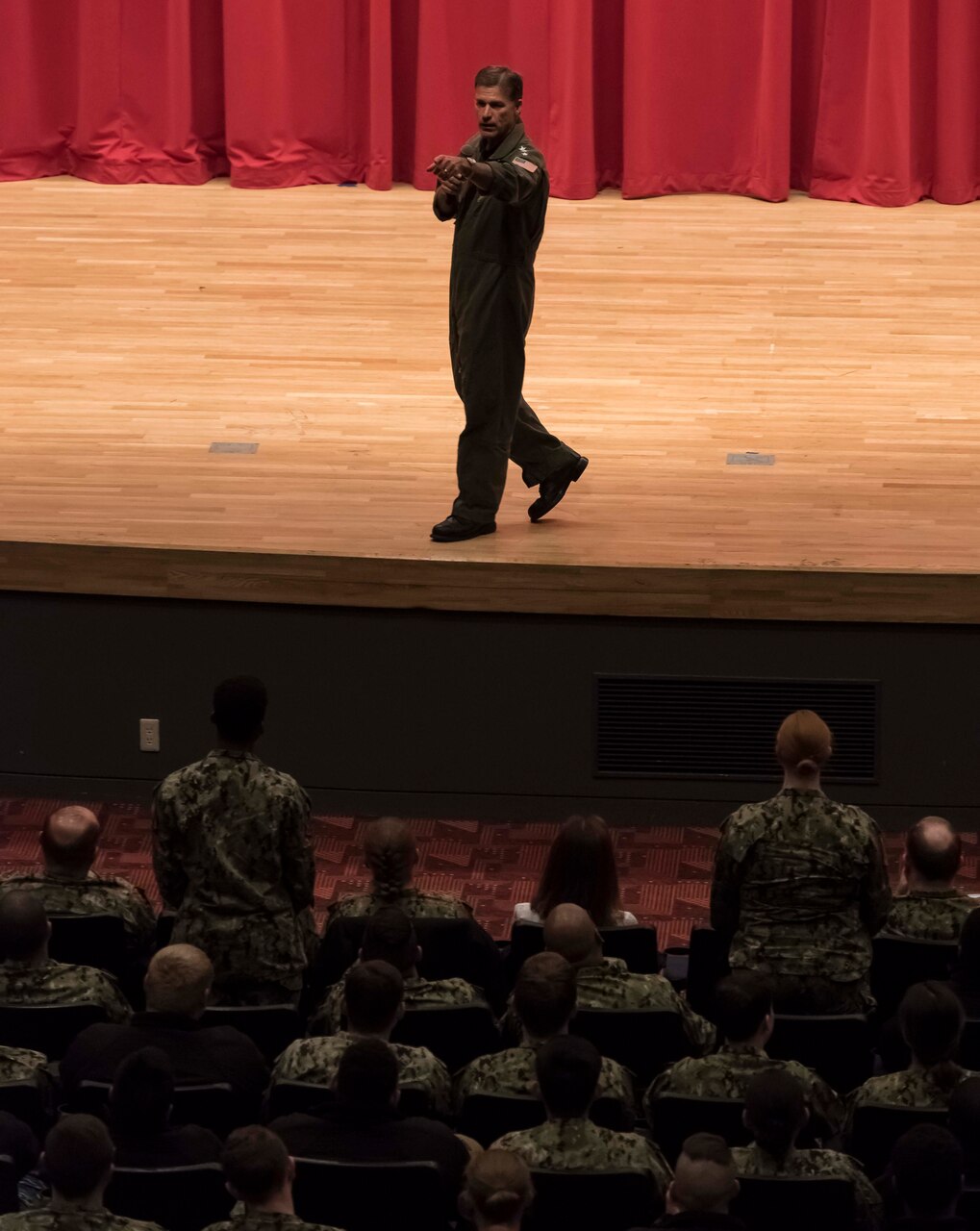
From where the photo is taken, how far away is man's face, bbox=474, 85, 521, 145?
473cm

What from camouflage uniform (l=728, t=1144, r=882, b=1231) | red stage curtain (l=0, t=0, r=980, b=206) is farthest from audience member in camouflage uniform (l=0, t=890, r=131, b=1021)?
red stage curtain (l=0, t=0, r=980, b=206)

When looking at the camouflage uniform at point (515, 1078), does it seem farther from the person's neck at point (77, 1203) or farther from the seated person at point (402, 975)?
the person's neck at point (77, 1203)

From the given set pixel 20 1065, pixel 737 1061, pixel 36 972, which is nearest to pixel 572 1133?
pixel 737 1061

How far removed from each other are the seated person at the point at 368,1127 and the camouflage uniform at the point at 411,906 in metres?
0.85

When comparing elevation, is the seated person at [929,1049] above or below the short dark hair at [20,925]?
A: below

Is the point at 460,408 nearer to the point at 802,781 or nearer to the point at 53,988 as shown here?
the point at 802,781

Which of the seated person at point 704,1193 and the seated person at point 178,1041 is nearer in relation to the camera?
the seated person at point 704,1193

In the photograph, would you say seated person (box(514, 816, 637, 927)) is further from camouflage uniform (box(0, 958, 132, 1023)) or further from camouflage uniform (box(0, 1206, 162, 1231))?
camouflage uniform (box(0, 1206, 162, 1231))

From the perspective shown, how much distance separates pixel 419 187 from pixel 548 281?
136 centimetres

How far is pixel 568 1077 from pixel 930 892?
1186mm

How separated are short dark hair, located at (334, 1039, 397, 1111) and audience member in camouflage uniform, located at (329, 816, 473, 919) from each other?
860 millimetres

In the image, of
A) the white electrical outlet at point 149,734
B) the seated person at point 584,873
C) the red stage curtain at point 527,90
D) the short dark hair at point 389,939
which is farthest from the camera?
the red stage curtain at point 527,90

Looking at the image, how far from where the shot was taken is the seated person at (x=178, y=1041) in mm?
3307

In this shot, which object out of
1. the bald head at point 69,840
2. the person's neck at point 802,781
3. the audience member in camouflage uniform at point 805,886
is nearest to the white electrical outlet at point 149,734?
the bald head at point 69,840
